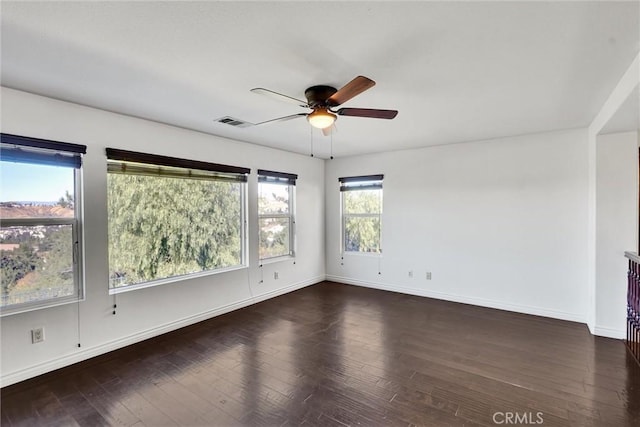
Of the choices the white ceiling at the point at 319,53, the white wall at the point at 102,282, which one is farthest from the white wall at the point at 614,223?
the white wall at the point at 102,282

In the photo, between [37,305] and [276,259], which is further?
[276,259]

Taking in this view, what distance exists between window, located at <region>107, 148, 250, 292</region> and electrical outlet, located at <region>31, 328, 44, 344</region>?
0.64 metres

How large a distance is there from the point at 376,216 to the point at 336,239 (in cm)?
96

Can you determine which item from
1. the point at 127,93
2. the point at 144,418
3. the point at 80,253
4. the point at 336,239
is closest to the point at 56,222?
the point at 80,253

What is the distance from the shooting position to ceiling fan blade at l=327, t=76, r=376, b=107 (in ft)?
6.41

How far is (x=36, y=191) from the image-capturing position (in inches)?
110

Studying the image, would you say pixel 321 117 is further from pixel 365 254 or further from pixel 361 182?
pixel 365 254

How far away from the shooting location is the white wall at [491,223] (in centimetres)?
399

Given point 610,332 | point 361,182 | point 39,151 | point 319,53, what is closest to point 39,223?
point 39,151

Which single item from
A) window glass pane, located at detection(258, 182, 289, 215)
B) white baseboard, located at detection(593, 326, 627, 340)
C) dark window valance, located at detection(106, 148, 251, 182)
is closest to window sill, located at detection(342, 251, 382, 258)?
window glass pane, located at detection(258, 182, 289, 215)

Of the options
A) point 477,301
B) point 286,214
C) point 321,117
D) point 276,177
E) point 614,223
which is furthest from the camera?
point 286,214

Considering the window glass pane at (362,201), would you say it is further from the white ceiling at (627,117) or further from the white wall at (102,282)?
the white ceiling at (627,117)

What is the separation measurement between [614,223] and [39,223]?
19.1ft

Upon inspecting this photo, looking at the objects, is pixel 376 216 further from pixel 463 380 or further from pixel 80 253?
pixel 80 253
